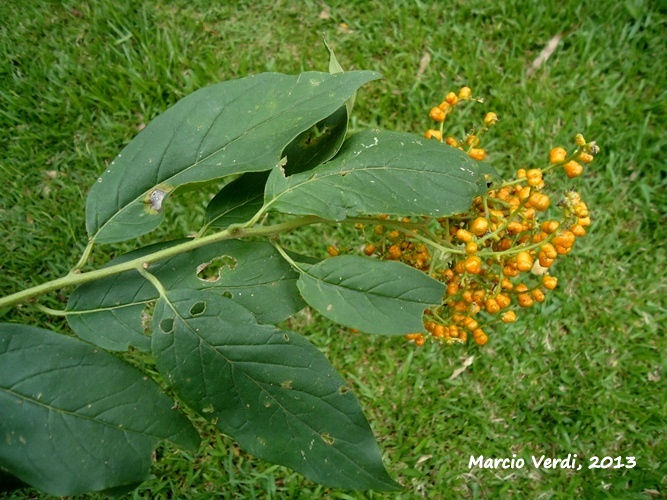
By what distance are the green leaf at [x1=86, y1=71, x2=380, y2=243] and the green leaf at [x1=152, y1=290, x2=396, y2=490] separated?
0.27 metres

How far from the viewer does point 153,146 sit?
1.32m

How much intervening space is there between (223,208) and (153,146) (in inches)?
8.5

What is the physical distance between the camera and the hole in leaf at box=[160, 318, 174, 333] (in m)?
1.19

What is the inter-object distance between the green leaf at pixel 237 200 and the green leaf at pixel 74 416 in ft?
1.33

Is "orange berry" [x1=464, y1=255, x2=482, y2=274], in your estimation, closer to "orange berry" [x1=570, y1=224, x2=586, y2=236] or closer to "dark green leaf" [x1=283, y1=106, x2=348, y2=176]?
"orange berry" [x1=570, y1=224, x2=586, y2=236]

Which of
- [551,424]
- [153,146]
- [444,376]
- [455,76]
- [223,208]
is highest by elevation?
[153,146]

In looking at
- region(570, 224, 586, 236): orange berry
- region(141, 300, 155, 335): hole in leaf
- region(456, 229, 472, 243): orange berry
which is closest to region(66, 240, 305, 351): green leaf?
region(141, 300, 155, 335): hole in leaf

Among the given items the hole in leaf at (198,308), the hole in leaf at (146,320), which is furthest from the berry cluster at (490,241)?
the hole in leaf at (146,320)

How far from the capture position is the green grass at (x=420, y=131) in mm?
2627

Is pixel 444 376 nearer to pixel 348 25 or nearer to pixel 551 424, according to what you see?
pixel 551 424

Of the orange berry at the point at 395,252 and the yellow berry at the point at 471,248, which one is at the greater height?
the yellow berry at the point at 471,248

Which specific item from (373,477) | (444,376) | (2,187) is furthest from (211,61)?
(373,477)

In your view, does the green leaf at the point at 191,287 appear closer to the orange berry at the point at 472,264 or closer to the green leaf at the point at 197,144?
the green leaf at the point at 197,144

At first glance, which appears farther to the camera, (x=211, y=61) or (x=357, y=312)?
(x=211, y=61)
